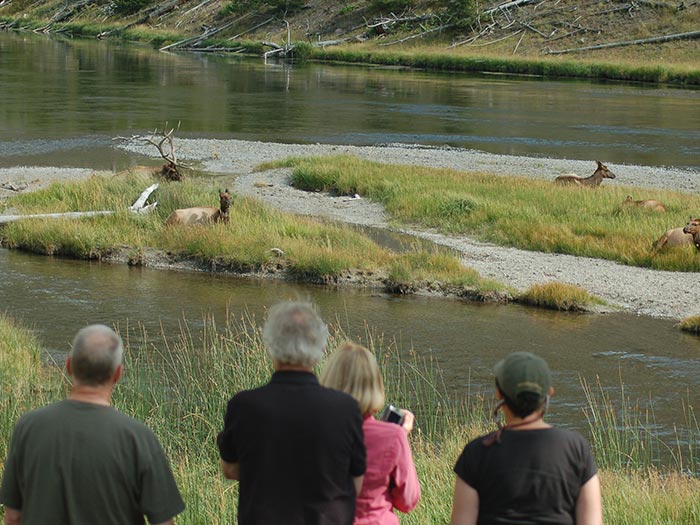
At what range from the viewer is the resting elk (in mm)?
17391

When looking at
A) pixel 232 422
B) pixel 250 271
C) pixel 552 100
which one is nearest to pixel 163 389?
pixel 232 422

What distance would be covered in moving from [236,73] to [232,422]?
57.6 m

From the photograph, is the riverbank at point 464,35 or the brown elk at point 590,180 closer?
the brown elk at point 590,180

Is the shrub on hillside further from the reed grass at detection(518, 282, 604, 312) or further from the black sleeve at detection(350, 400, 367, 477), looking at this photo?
the black sleeve at detection(350, 400, 367, 477)

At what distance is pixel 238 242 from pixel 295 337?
534 inches

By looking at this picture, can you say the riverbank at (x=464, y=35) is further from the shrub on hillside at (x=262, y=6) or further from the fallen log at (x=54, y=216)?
the fallen log at (x=54, y=216)

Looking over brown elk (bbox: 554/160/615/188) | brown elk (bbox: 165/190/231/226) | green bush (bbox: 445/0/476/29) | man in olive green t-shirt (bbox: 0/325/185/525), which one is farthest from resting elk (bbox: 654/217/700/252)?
green bush (bbox: 445/0/476/29)

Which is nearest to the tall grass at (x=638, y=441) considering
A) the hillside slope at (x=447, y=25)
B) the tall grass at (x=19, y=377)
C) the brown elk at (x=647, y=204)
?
Answer: the tall grass at (x=19, y=377)

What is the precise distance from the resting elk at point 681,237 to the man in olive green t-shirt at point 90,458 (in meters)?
14.7

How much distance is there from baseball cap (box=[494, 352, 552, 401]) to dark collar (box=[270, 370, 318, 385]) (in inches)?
29.1

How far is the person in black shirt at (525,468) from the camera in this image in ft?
13.4

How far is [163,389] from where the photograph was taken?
30.7ft

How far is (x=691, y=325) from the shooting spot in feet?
48.3

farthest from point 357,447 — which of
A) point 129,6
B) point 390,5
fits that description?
point 129,6
